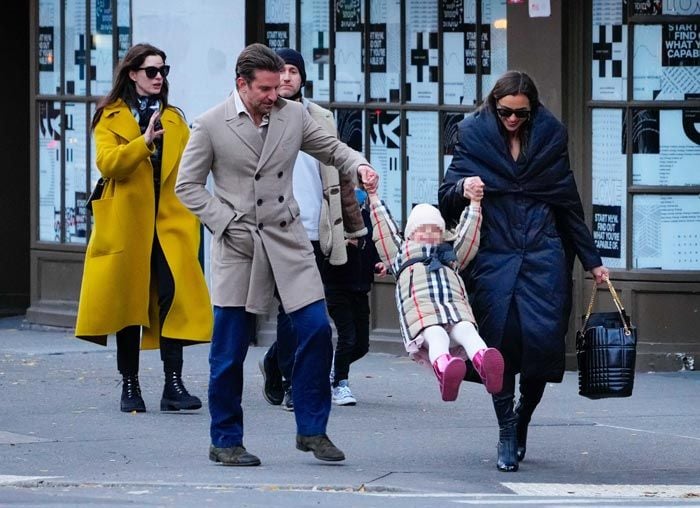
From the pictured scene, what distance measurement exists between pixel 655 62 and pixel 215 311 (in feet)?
14.8

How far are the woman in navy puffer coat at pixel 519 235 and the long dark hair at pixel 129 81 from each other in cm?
231

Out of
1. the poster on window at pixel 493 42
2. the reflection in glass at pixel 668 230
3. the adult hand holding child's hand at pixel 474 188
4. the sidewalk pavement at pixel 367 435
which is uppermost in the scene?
the poster on window at pixel 493 42

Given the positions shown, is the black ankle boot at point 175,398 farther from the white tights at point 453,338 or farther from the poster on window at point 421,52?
the poster on window at point 421,52

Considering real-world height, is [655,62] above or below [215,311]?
above

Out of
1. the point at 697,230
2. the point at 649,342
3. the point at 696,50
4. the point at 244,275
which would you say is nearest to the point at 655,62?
the point at 696,50

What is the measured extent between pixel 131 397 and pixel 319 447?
2.09 metres

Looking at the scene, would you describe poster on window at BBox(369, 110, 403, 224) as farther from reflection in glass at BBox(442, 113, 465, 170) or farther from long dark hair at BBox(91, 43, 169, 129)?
long dark hair at BBox(91, 43, 169, 129)

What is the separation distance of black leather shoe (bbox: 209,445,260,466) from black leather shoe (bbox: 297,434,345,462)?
223 mm

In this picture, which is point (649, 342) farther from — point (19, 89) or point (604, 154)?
point (19, 89)

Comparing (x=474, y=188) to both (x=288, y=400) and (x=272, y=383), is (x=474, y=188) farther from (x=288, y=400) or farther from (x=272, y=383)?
(x=272, y=383)

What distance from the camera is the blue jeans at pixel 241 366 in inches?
299

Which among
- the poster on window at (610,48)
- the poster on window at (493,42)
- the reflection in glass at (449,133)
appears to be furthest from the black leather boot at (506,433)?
the reflection in glass at (449,133)

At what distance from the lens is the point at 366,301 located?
9.80 m

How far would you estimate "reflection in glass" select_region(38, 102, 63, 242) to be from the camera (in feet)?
44.1
